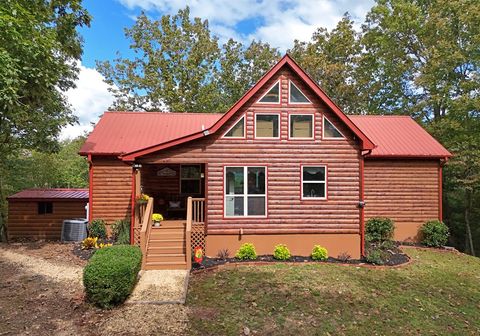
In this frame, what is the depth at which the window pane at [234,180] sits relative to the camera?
451 inches

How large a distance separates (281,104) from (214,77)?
18.3 metres

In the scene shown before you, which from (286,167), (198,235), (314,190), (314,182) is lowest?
(198,235)

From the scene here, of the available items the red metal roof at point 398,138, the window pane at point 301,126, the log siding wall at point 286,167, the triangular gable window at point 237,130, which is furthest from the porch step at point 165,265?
the red metal roof at point 398,138

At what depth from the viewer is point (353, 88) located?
26.0 meters

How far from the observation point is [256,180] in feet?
37.9

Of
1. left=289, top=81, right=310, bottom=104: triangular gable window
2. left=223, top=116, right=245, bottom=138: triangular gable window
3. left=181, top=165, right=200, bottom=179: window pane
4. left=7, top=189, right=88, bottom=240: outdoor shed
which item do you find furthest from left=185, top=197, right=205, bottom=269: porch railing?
left=7, top=189, right=88, bottom=240: outdoor shed

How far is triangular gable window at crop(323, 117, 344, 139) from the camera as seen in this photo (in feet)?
38.3

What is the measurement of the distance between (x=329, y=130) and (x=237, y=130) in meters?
Answer: 3.45

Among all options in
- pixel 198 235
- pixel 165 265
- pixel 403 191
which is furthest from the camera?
pixel 403 191

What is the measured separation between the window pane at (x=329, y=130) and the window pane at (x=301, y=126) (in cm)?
53

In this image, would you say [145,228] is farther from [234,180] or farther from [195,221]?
[234,180]

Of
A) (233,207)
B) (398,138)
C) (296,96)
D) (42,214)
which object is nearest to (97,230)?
(42,214)

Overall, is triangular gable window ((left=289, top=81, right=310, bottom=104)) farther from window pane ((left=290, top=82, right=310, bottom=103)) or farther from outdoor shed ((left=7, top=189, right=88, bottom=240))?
outdoor shed ((left=7, top=189, right=88, bottom=240))

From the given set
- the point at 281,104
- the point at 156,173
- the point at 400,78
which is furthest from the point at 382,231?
the point at 400,78
